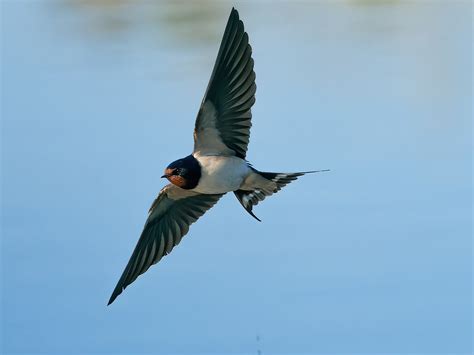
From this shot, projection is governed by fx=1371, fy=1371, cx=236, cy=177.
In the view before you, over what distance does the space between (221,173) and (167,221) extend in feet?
1.46

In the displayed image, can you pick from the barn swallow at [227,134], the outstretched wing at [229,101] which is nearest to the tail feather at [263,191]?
the barn swallow at [227,134]

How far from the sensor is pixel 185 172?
405cm

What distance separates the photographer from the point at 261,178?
408 centimetres

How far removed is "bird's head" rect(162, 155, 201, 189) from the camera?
405 cm

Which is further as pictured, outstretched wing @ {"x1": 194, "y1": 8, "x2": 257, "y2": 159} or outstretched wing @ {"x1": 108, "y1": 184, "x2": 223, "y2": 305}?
outstretched wing @ {"x1": 108, "y1": 184, "x2": 223, "y2": 305}

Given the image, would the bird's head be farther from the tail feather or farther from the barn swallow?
the tail feather

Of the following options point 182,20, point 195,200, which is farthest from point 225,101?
point 182,20

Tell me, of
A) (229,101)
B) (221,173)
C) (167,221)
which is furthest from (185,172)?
(167,221)

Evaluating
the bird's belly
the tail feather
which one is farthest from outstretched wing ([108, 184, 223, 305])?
the bird's belly

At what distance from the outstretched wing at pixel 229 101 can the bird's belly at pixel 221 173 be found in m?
0.04

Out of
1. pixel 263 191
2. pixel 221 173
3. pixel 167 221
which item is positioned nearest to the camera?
pixel 221 173

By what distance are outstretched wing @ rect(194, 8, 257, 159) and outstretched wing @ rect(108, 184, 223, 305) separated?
1.04 ft

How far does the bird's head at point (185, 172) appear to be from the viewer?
4051 mm

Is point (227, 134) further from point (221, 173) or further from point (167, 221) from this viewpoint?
point (167, 221)
